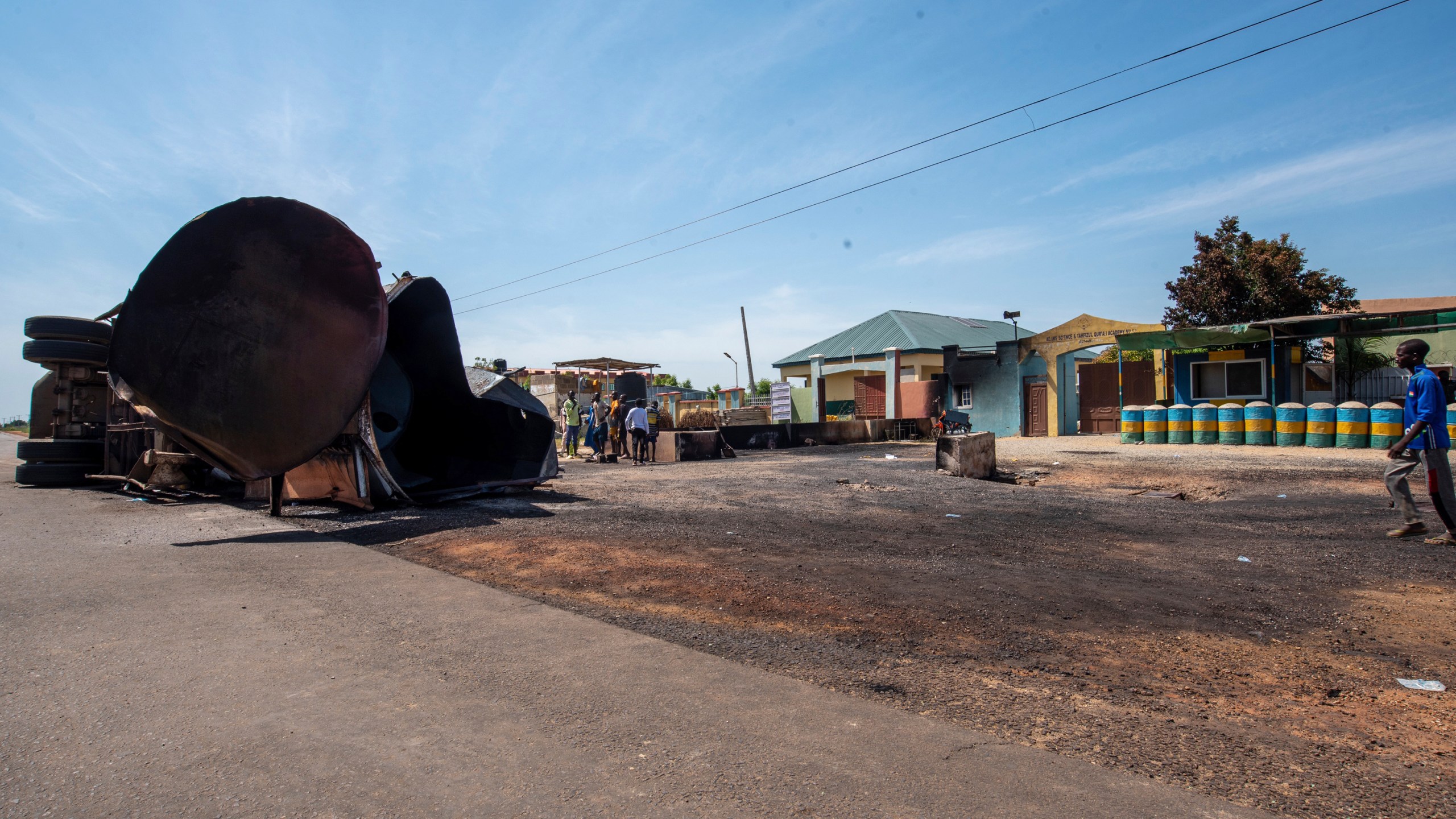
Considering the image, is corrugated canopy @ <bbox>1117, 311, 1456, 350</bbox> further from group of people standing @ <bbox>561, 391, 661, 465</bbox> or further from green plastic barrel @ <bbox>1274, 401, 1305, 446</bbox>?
group of people standing @ <bbox>561, 391, 661, 465</bbox>

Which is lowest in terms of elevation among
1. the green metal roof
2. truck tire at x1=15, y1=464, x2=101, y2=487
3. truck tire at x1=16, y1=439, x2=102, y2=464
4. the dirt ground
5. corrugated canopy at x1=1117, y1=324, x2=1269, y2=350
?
the dirt ground

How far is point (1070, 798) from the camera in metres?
2.23

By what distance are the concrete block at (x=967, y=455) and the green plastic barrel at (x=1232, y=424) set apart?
887 centimetres

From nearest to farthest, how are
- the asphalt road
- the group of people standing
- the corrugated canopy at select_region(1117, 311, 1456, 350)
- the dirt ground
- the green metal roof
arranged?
the asphalt road < the dirt ground < the group of people standing < the corrugated canopy at select_region(1117, 311, 1456, 350) < the green metal roof

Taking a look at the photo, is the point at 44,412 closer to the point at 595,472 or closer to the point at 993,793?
the point at 595,472

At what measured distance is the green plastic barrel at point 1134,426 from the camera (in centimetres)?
2023

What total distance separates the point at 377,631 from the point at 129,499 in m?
8.80

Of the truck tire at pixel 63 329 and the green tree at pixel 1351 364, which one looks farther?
the green tree at pixel 1351 364

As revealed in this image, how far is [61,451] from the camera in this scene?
12125 millimetres

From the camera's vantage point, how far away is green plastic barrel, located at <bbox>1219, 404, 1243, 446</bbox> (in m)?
18.4

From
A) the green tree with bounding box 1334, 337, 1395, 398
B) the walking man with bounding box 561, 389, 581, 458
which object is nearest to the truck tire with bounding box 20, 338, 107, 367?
the walking man with bounding box 561, 389, 581, 458

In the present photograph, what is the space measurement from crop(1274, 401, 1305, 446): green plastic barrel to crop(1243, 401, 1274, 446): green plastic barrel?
0.40 m

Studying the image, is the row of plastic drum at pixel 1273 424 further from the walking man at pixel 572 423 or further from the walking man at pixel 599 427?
the walking man at pixel 572 423

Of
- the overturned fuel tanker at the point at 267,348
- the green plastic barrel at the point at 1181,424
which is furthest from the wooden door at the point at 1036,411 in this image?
the overturned fuel tanker at the point at 267,348
